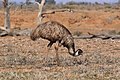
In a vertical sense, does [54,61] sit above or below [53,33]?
below

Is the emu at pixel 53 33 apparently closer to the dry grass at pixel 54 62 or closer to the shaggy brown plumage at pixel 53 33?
the shaggy brown plumage at pixel 53 33

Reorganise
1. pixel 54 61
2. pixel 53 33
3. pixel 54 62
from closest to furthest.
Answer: pixel 53 33 < pixel 54 62 < pixel 54 61

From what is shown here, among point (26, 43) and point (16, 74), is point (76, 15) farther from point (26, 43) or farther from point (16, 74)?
point (16, 74)

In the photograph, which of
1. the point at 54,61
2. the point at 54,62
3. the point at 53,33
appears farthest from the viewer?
the point at 54,61

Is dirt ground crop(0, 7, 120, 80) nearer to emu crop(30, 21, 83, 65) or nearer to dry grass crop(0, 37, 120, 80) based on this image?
dry grass crop(0, 37, 120, 80)

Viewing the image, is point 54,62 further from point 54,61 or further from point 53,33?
point 53,33

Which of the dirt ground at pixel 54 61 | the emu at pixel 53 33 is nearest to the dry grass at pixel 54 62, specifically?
the dirt ground at pixel 54 61

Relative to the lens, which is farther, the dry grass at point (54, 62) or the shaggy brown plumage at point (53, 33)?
the shaggy brown plumage at point (53, 33)

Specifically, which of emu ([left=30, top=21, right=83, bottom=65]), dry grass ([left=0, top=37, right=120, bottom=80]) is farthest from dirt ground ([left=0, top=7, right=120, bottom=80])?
emu ([left=30, top=21, right=83, bottom=65])

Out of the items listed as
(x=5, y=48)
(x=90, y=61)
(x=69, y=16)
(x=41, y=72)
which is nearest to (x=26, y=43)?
(x=5, y=48)

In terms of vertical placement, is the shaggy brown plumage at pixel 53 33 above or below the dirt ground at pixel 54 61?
above

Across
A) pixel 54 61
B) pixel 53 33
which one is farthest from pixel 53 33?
pixel 54 61

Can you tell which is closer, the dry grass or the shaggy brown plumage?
the dry grass

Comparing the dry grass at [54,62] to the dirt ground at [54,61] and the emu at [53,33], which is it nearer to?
the dirt ground at [54,61]
